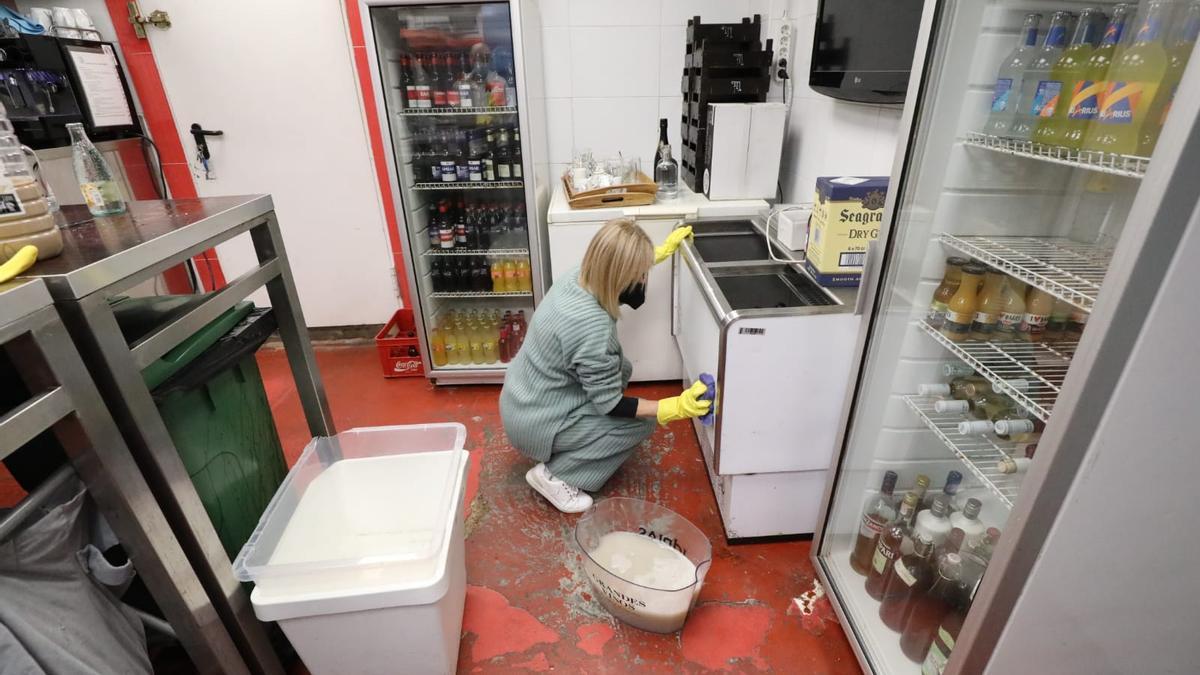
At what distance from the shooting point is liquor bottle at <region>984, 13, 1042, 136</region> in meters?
1.07

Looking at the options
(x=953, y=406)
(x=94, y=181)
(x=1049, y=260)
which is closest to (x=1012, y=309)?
(x=1049, y=260)

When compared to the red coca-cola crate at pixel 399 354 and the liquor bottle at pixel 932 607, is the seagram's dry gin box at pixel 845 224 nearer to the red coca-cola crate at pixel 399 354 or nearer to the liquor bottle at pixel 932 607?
the liquor bottle at pixel 932 607

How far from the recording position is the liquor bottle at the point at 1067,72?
98 cm

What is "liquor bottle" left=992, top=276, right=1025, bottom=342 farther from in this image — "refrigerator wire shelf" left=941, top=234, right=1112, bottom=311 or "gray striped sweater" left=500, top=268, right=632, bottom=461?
"gray striped sweater" left=500, top=268, right=632, bottom=461

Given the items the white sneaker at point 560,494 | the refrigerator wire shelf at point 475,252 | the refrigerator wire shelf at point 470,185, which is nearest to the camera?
the white sneaker at point 560,494

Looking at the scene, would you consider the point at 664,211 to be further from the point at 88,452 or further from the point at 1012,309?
the point at 88,452

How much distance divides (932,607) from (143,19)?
4.02m

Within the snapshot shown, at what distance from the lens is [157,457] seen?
1.04 metres

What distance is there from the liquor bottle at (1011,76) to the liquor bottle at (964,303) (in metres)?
0.29

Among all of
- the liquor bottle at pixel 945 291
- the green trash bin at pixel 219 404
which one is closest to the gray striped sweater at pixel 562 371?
the green trash bin at pixel 219 404

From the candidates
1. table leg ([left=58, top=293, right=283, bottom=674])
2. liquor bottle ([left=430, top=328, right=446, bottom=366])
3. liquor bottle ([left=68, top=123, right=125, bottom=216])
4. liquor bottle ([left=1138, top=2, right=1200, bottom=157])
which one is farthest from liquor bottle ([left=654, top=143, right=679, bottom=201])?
table leg ([left=58, top=293, right=283, bottom=674])

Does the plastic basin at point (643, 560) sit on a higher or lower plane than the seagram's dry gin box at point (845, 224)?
lower

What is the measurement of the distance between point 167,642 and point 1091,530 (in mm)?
1944

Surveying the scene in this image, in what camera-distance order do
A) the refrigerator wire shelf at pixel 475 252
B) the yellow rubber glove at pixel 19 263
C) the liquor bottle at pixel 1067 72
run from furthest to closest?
the refrigerator wire shelf at pixel 475 252 < the liquor bottle at pixel 1067 72 < the yellow rubber glove at pixel 19 263
